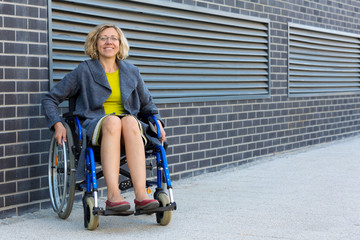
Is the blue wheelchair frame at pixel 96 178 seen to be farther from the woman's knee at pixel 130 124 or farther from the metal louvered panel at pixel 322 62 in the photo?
the metal louvered panel at pixel 322 62

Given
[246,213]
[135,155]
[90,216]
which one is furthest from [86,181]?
[246,213]

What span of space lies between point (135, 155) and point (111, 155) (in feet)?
0.55

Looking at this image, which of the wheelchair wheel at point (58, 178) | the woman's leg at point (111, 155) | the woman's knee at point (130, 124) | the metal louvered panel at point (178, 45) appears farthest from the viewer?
the metal louvered panel at point (178, 45)

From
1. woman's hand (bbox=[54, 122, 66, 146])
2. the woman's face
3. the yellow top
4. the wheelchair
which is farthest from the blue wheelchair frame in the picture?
the woman's face

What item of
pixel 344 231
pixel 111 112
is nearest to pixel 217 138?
pixel 111 112

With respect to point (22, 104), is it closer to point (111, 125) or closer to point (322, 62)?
point (111, 125)

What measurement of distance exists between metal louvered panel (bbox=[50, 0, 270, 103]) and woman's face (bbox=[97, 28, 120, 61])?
499mm

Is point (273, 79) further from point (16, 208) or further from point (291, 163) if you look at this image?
point (16, 208)

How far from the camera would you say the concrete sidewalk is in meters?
4.29

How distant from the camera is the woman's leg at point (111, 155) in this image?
440 centimetres

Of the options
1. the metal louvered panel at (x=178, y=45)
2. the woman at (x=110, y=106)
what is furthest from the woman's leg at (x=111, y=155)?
the metal louvered panel at (x=178, y=45)

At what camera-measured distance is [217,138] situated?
24.0 ft

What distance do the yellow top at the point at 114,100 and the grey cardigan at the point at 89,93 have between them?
34 mm

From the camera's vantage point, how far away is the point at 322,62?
9961 millimetres
